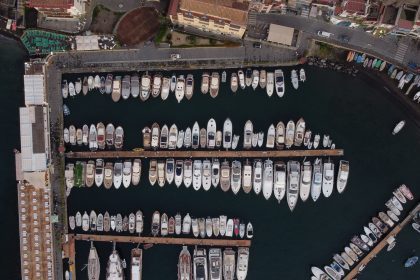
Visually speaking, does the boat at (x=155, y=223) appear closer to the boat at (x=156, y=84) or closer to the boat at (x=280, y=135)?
the boat at (x=156, y=84)

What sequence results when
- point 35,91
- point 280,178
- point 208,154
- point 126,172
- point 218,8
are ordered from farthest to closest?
point 126,172 → point 208,154 → point 280,178 → point 35,91 → point 218,8

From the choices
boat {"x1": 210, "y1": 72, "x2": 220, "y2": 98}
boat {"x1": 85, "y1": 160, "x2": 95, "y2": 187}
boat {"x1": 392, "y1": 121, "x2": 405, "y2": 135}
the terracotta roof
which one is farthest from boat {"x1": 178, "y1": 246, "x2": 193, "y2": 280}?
boat {"x1": 392, "y1": 121, "x2": 405, "y2": 135}

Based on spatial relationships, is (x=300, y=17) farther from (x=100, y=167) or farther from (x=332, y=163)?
(x=100, y=167)

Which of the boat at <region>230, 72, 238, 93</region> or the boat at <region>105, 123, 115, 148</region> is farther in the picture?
the boat at <region>105, 123, 115, 148</region>

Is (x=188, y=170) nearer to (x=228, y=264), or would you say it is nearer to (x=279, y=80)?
(x=228, y=264)

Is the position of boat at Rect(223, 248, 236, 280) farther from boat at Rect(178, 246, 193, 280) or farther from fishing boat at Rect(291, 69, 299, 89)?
fishing boat at Rect(291, 69, 299, 89)

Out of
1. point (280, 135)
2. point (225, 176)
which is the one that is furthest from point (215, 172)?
point (280, 135)
